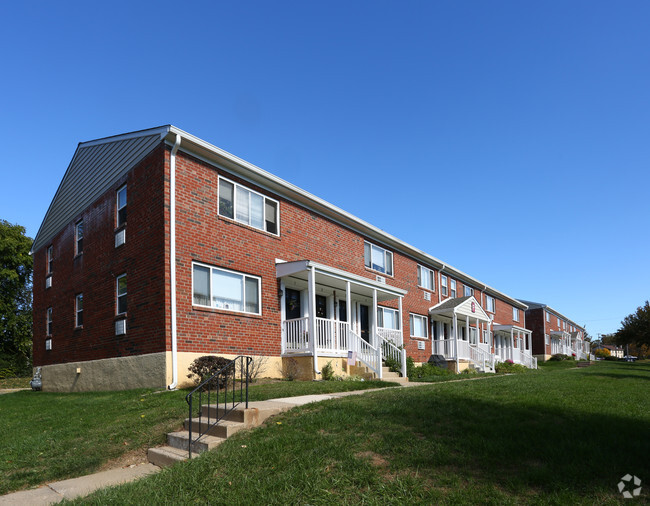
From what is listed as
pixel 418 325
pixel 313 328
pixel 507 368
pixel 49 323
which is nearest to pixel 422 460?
pixel 313 328

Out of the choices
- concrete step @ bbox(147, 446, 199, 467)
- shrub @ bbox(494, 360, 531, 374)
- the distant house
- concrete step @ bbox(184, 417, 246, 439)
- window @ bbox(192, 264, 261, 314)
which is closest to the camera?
concrete step @ bbox(147, 446, 199, 467)

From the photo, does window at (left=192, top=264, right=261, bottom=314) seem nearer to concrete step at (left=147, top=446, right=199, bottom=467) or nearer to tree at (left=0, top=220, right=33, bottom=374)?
concrete step at (left=147, top=446, right=199, bottom=467)

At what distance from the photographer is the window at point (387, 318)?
21688 millimetres

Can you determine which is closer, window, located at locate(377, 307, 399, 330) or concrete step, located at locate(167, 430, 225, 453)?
concrete step, located at locate(167, 430, 225, 453)

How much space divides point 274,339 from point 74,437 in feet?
24.0

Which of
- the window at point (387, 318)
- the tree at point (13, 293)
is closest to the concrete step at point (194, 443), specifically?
the window at point (387, 318)

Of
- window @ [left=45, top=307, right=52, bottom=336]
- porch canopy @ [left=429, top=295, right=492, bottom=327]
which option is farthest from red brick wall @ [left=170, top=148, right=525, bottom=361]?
window @ [left=45, top=307, right=52, bottom=336]

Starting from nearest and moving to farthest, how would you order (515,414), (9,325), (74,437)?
Result: 1. (515,414)
2. (74,437)
3. (9,325)

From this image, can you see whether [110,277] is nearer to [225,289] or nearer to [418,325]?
[225,289]

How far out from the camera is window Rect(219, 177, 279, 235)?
14.9 meters

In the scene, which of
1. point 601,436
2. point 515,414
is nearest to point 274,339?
point 515,414

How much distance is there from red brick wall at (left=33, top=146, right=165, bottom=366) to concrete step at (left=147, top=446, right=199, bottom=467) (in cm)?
569

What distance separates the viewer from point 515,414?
22.5 feet

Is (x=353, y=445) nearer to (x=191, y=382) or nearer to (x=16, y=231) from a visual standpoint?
(x=191, y=382)
